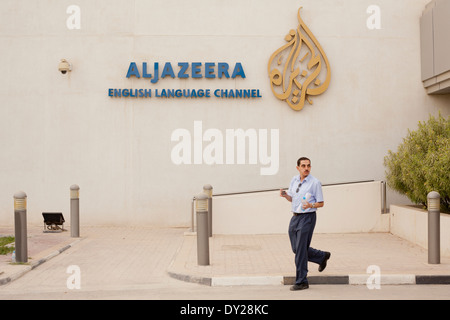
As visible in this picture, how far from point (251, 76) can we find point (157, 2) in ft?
10.3

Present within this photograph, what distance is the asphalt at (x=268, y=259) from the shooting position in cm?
877

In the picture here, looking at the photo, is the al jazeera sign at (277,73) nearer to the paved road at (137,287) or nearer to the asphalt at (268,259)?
the asphalt at (268,259)

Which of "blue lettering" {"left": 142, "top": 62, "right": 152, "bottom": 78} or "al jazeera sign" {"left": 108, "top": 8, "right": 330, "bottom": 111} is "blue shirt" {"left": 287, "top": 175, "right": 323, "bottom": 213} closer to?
"al jazeera sign" {"left": 108, "top": 8, "right": 330, "bottom": 111}

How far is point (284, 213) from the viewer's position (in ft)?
47.3

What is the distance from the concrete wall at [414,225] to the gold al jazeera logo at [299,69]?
3808mm

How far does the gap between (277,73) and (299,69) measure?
59 centimetres

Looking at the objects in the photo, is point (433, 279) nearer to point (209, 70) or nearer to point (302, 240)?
point (302, 240)

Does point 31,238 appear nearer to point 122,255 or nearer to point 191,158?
point 122,255

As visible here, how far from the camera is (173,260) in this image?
1064 centimetres

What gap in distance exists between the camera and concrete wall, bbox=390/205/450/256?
10.9 metres
